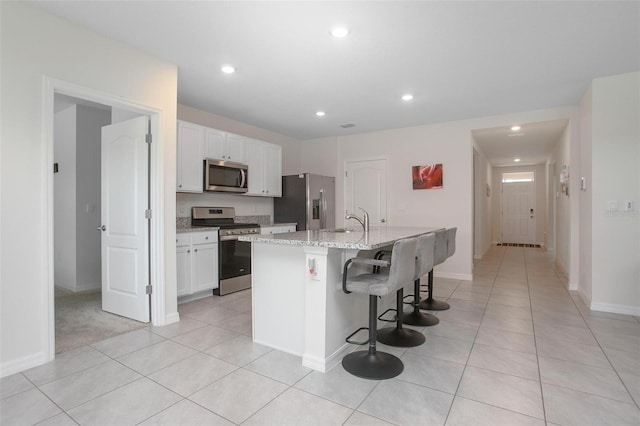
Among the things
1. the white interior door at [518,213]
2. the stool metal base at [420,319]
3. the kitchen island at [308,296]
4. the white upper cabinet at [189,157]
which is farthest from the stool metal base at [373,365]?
the white interior door at [518,213]

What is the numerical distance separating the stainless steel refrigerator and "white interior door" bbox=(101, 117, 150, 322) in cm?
281

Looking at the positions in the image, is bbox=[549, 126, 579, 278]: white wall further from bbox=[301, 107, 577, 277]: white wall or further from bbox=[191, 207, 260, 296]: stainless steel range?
bbox=[191, 207, 260, 296]: stainless steel range

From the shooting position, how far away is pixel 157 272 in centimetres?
317

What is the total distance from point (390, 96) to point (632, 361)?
3.37 m

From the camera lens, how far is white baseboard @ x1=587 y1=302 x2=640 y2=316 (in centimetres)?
352

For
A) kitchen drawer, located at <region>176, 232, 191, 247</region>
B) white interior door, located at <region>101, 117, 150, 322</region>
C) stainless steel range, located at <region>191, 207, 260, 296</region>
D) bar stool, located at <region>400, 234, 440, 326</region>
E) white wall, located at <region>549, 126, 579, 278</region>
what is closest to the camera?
bar stool, located at <region>400, 234, 440, 326</region>

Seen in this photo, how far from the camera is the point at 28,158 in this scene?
7.68 ft

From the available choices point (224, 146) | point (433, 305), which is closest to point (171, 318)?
point (224, 146)

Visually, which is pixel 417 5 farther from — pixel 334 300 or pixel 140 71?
pixel 140 71

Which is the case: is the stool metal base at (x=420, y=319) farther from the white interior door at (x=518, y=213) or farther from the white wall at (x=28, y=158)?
the white interior door at (x=518, y=213)

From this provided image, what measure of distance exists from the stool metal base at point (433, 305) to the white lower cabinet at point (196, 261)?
256cm

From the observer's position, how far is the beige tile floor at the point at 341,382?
1806mm

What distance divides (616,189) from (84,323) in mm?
5598

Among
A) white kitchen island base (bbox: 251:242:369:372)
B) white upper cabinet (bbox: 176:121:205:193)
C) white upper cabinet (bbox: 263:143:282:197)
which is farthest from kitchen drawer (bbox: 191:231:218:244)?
white kitchen island base (bbox: 251:242:369:372)
